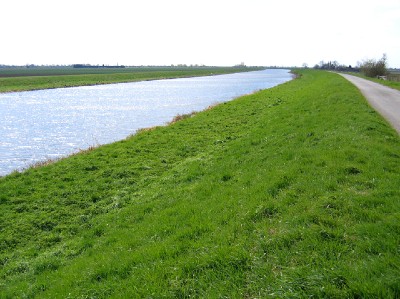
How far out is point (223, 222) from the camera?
7.63 metres

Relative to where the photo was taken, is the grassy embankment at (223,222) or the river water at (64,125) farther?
the river water at (64,125)

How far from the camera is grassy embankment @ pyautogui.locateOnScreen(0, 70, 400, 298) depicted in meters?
5.22

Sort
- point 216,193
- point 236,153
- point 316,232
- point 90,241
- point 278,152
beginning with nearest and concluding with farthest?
point 316,232, point 90,241, point 216,193, point 278,152, point 236,153

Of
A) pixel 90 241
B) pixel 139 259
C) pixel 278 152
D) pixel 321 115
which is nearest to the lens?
pixel 139 259

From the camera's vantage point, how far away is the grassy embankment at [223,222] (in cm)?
522

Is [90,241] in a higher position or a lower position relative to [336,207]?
lower

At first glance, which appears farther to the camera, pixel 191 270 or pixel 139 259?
pixel 139 259

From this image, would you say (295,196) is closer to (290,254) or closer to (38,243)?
(290,254)

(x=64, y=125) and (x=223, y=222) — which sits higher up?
(x=223, y=222)

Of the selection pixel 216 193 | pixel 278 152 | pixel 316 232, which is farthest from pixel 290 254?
pixel 278 152

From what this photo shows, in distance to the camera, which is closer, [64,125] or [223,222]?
[223,222]

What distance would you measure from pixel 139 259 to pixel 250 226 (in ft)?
7.51

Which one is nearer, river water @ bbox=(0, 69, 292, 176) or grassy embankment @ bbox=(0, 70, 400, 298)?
grassy embankment @ bbox=(0, 70, 400, 298)

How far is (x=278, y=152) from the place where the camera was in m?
12.5
